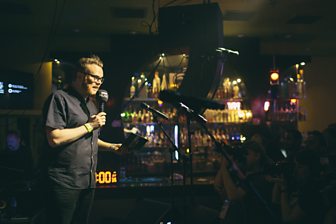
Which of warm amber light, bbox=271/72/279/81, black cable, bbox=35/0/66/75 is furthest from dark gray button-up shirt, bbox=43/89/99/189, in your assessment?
warm amber light, bbox=271/72/279/81

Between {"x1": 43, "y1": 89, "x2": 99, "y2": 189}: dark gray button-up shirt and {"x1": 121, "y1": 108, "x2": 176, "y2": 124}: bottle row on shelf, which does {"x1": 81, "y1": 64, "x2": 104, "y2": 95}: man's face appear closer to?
{"x1": 43, "y1": 89, "x2": 99, "y2": 189}: dark gray button-up shirt

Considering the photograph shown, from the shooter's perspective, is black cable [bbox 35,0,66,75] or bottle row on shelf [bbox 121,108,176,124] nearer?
black cable [bbox 35,0,66,75]

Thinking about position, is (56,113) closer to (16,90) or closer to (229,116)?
→ (16,90)

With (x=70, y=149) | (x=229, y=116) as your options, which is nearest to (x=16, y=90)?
(x=229, y=116)

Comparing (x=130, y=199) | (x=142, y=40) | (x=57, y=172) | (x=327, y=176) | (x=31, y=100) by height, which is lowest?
(x=130, y=199)

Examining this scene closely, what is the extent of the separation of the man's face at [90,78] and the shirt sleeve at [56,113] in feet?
0.59

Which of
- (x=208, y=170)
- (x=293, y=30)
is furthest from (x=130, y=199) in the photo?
(x=293, y=30)

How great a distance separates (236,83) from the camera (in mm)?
6684

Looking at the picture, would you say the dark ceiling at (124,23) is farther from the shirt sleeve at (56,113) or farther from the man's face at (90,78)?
the shirt sleeve at (56,113)

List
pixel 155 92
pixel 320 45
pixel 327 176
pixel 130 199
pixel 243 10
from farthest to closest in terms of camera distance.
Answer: pixel 320 45 → pixel 155 92 → pixel 243 10 → pixel 130 199 → pixel 327 176

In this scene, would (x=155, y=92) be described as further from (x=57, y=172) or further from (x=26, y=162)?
(x=57, y=172)

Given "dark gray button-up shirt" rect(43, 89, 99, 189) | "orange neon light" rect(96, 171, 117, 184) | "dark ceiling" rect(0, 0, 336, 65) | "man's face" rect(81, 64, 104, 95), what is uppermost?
"dark ceiling" rect(0, 0, 336, 65)

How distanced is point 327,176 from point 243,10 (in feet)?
9.26

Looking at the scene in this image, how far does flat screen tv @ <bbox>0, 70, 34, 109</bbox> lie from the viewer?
601 centimetres
